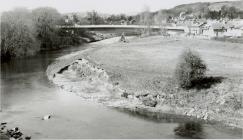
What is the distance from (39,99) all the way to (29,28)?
4012cm

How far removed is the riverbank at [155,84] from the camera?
35.6m

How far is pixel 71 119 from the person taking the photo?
34.8 meters

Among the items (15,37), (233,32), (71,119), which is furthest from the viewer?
(233,32)

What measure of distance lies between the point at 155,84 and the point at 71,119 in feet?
39.9

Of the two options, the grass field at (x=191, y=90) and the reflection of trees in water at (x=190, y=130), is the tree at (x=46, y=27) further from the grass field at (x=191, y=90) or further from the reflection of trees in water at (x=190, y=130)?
the reflection of trees in water at (x=190, y=130)

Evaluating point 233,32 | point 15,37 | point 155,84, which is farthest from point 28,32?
point 233,32

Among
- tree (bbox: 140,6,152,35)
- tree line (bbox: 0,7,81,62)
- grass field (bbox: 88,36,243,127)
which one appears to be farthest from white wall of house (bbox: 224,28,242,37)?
tree line (bbox: 0,7,81,62)

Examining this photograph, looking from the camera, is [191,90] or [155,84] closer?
[191,90]

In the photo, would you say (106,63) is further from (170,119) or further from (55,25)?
(55,25)

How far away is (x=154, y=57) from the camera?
2454 inches

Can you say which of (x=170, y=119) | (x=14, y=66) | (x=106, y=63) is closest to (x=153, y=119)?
(x=170, y=119)

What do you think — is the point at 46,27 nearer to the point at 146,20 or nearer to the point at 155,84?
the point at 155,84

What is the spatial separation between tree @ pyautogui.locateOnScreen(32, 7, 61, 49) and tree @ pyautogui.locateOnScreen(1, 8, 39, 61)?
34.0ft

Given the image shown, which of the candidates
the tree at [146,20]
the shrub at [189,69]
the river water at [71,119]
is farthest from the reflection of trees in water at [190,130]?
the tree at [146,20]
